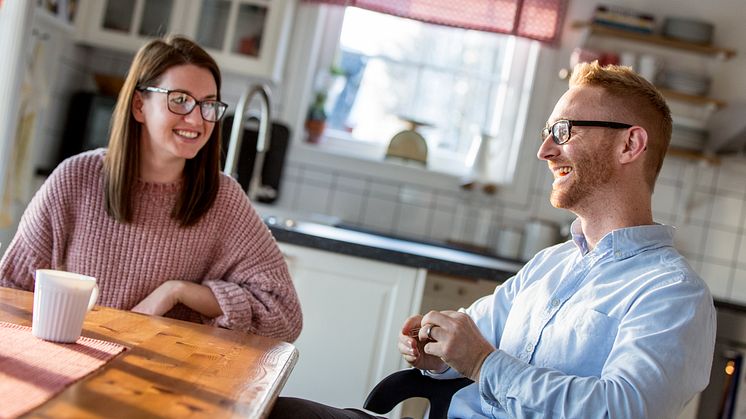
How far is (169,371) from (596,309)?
73 centimetres

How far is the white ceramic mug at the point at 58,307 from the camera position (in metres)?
1.40

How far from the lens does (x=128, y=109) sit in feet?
6.97

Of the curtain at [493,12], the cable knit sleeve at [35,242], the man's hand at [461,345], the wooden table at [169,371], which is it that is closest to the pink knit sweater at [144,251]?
the cable knit sleeve at [35,242]

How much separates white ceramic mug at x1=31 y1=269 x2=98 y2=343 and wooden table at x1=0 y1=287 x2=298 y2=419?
88 mm

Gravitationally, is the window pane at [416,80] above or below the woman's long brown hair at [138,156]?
above

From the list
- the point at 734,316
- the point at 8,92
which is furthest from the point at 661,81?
the point at 8,92

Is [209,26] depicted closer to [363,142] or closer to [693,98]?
[363,142]

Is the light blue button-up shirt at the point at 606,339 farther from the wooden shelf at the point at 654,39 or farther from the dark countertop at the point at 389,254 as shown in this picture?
the wooden shelf at the point at 654,39

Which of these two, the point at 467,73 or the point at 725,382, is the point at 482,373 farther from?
the point at 467,73

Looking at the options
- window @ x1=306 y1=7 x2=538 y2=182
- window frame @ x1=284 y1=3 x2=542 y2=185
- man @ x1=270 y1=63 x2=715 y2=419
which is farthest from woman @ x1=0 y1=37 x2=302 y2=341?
window @ x1=306 y1=7 x2=538 y2=182

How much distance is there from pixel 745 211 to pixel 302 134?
2.12m

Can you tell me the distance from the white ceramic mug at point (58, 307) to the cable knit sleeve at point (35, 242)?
63 cm

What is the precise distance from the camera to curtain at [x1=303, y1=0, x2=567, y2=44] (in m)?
4.50

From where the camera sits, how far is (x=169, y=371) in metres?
1.36
